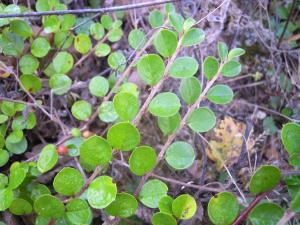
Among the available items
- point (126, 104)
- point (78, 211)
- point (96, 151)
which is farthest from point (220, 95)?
point (78, 211)

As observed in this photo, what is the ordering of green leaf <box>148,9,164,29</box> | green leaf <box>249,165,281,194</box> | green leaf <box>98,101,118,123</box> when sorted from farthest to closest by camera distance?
green leaf <box>148,9,164,29</box>, green leaf <box>98,101,118,123</box>, green leaf <box>249,165,281,194</box>

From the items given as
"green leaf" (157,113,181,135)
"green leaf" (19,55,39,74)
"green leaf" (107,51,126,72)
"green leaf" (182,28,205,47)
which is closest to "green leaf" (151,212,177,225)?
"green leaf" (157,113,181,135)

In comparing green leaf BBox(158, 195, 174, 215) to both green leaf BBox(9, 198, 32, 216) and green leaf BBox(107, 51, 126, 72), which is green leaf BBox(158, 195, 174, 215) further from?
green leaf BBox(107, 51, 126, 72)

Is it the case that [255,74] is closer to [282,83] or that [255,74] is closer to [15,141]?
[282,83]

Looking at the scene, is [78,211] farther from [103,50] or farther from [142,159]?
[103,50]

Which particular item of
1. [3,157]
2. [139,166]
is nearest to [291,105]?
[139,166]

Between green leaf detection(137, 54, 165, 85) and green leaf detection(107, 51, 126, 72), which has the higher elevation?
green leaf detection(137, 54, 165, 85)
